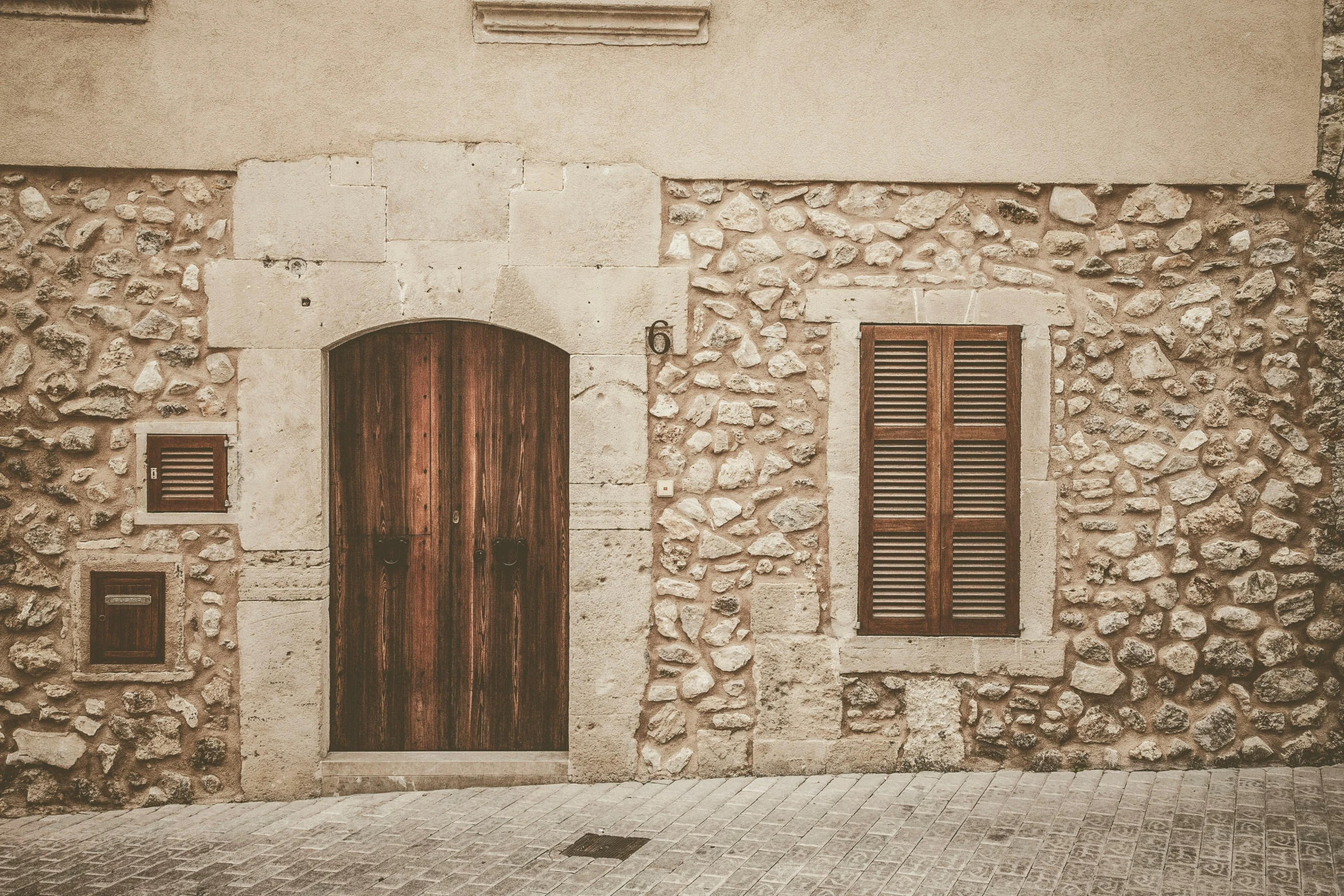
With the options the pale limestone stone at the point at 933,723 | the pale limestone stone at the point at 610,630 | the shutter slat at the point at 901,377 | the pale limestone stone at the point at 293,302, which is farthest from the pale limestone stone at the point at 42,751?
the shutter slat at the point at 901,377

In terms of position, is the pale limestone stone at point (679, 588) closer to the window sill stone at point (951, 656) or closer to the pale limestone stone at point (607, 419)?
the pale limestone stone at point (607, 419)

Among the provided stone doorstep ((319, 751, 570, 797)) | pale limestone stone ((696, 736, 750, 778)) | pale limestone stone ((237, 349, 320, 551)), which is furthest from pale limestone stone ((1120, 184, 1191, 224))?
pale limestone stone ((237, 349, 320, 551))

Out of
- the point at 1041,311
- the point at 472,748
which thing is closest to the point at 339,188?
the point at 472,748

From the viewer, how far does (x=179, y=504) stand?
4.62m

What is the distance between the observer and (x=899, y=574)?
4770 mm

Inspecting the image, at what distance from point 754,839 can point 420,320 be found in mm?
2808

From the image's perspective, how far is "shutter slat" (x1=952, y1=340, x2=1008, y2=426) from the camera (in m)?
4.73

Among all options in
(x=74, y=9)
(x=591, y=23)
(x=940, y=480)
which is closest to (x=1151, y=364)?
(x=940, y=480)

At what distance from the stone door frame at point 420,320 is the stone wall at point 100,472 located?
0.17m

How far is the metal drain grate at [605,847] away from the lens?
12.7 feet

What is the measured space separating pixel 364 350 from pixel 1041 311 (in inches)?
131

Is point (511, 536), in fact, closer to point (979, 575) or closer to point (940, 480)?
point (940, 480)

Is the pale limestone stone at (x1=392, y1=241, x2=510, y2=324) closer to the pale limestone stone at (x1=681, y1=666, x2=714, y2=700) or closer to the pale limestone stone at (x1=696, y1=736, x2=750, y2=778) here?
the pale limestone stone at (x1=681, y1=666, x2=714, y2=700)

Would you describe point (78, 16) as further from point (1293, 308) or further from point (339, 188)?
point (1293, 308)
